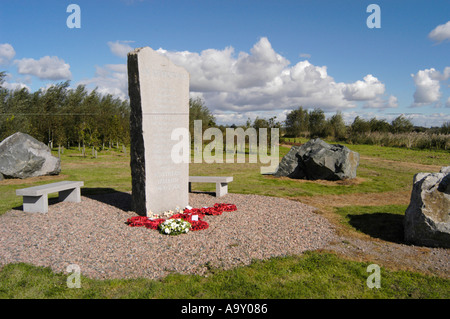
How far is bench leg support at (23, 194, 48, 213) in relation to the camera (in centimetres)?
762

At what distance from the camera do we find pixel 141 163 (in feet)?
24.1

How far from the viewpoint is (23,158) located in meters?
13.7

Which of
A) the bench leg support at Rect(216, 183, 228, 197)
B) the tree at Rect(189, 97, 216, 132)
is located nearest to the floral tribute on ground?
the bench leg support at Rect(216, 183, 228, 197)

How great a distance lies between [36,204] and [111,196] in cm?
239

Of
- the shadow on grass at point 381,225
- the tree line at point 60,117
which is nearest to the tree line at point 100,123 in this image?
the tree line at point 60,117

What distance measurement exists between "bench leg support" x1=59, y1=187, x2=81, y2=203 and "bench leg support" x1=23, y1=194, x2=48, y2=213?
1104mm

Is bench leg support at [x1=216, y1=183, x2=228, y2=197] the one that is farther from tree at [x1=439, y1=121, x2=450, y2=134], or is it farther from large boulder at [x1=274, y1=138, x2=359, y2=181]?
tree at [x1=439, y1=121, x2=450, y2=134]

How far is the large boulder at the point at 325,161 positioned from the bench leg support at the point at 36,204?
9893 millimetres

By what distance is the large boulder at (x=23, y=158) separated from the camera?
1350 cm

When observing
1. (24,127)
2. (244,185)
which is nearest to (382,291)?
(244,185)

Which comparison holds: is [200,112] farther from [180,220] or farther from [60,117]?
[180,220]

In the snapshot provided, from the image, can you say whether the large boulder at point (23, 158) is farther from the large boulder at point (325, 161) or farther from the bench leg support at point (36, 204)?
the large boulder at point (325, 161)

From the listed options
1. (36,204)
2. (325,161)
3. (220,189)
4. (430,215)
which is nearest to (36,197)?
(36,204)
